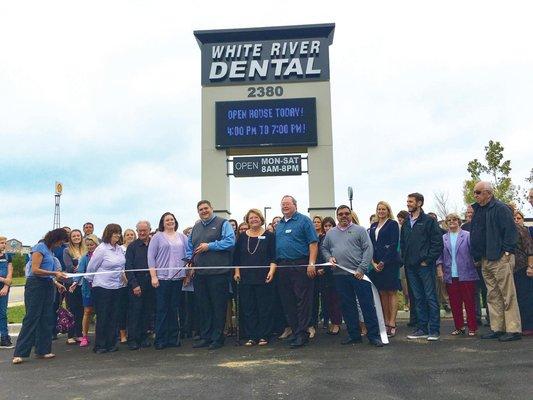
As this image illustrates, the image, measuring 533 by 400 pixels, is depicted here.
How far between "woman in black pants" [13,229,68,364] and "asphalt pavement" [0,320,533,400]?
0.72ft

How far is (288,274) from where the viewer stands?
21.3 feet

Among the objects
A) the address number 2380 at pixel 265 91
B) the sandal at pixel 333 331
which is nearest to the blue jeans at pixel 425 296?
the sandal at pixel 333 331

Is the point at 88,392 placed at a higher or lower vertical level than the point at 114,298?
lower

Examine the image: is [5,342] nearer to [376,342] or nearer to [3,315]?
[3,315]

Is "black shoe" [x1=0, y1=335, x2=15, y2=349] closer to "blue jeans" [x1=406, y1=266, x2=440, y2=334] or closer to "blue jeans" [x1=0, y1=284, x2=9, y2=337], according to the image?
"blue jeans" [x1=0, y1=284, x2=9, y2=337]

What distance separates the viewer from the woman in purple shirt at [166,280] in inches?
263

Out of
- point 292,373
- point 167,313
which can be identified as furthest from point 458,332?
point 167,313

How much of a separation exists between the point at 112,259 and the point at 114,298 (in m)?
0.55

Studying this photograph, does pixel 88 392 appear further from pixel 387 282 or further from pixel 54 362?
pixel 387 282

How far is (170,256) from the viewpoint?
6.77m

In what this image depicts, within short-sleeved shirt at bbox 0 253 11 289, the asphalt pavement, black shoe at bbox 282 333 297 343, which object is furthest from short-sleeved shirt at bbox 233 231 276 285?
short-sleeved shirt at bbox 0 253 11 289

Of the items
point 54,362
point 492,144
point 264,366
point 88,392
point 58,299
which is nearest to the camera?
→ point 88,392

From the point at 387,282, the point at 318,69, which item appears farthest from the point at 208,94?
the point at 387,282

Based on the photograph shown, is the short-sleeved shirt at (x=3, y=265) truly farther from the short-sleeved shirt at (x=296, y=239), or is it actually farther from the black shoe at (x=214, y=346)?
the short-sleeved shirt at (x=296, y=239)
